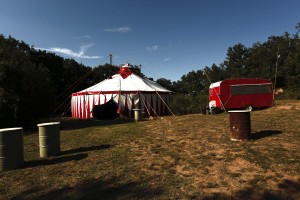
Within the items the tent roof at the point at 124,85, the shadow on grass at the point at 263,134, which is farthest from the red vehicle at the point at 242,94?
the shadow on grass at the point at 263,134

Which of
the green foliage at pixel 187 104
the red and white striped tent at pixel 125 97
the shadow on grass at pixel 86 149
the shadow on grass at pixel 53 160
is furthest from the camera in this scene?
the red and white striped tent at pixel 125 97

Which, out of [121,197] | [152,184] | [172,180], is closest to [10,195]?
[121,197]

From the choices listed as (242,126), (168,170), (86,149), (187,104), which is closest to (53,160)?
(86,149)

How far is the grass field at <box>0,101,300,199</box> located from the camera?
18.5 ft

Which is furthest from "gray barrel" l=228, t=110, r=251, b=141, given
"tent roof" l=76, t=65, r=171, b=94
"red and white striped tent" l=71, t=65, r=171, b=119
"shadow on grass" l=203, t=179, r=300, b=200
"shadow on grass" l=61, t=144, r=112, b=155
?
"tent roof" l=76, t=65, r=171, b=94

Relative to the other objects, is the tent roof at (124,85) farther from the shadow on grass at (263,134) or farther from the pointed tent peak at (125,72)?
Result: the shadow on grass at (263,134)

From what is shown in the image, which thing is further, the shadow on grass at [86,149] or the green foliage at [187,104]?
the green foliage at [187,104]

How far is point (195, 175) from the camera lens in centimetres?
643

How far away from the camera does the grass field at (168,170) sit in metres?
5.64

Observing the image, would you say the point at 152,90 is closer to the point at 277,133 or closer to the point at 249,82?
the point at 249,82

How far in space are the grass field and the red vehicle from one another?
991 cm

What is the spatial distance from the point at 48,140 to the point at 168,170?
408 centimetres

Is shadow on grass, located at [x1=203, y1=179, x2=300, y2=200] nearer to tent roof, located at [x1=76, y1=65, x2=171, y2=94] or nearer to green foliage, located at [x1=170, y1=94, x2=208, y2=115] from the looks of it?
green foliage, located at [x1=170, y1=94, x2=208, y2=115]

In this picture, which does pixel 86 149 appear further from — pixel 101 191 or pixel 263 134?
pixel 263 134
